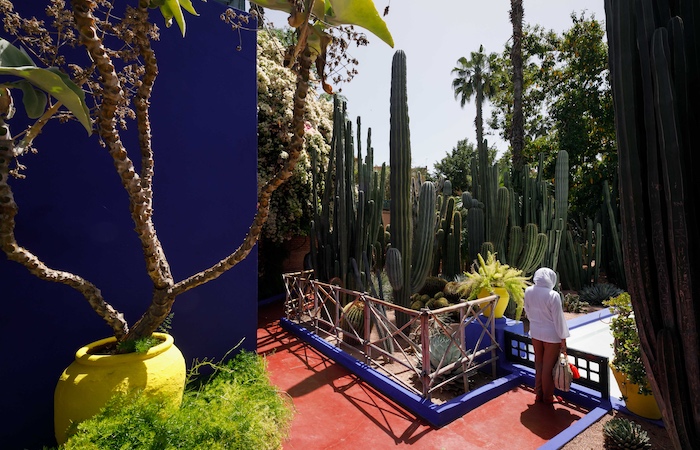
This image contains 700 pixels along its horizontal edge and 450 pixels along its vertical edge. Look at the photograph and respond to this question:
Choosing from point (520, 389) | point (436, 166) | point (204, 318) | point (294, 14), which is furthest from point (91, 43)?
point (436, 166)

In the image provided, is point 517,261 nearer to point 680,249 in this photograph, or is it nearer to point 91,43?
point 680,249

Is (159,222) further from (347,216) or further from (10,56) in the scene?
(347,216)

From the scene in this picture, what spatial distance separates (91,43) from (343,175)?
533cm

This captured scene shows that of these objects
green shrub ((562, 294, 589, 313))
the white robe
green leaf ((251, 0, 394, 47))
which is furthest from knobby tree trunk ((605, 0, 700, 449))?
green shrub ((562, 294, 589, 313))

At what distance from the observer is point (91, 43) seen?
2.11 meters

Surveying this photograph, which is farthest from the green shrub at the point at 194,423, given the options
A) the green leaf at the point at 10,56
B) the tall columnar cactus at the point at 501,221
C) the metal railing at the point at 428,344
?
the tall columnar cactus at the point at 501,221

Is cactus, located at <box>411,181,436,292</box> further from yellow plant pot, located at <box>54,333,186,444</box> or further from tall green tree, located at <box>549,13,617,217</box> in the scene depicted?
tall green tree, located at <box>549,13,617,217</box>

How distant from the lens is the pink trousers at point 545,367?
3.94 metres

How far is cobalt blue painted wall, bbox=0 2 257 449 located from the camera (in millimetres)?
3031

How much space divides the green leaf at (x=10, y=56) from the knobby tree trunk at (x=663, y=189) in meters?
3.73

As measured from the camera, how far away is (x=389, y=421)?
388cm

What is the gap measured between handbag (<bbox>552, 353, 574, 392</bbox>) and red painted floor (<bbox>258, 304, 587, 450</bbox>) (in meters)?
0.35

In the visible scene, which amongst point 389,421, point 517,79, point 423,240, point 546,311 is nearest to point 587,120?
point 517,79

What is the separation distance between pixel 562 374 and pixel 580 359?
1091mm
